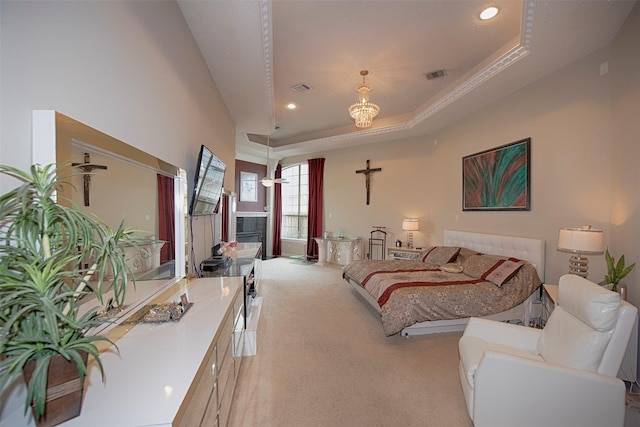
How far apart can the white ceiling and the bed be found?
2096mm

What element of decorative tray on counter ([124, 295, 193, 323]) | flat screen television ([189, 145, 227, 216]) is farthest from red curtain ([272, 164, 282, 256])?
decorative tray on counter ([124, 295, 193, 323])

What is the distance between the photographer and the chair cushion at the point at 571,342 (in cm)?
152

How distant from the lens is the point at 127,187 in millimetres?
1384

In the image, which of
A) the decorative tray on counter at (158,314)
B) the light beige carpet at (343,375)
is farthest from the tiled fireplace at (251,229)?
the decorative tray on counter at (158,314)

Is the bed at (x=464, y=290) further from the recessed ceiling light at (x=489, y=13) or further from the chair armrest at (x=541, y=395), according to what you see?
the recessed ceiling light at (x=489, y=13)

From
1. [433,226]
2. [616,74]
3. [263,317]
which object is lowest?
[263,317]

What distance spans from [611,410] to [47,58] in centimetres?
309

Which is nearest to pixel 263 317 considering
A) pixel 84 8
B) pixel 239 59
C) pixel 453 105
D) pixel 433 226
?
pixel 239 59

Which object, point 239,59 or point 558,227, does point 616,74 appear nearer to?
point 558,227

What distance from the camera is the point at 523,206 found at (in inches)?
138

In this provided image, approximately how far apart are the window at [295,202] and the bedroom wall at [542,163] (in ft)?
9.06

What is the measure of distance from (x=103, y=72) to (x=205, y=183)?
1.38m

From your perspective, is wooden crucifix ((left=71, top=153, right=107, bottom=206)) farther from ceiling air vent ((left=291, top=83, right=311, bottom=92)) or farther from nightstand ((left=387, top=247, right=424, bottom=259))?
nightstand ((left=387, top=247, right=424, bottom=259))

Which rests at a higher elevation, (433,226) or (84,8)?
(84,8)
